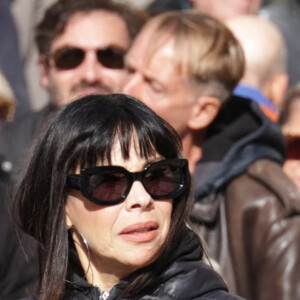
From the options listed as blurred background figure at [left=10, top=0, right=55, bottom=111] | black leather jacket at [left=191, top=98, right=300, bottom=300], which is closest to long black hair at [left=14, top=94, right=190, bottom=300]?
black leather jacket at [left=191, top=98, right=300, bottom=300]

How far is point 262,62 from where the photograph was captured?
16.1 feet

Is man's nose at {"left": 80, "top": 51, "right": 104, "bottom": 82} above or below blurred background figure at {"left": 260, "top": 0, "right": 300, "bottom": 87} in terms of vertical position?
above

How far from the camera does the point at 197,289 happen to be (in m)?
2.72

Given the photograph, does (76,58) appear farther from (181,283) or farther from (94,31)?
(181,283)

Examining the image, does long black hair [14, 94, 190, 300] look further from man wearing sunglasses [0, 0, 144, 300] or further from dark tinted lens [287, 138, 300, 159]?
dark tinted lens [287, 138, 300, 159]

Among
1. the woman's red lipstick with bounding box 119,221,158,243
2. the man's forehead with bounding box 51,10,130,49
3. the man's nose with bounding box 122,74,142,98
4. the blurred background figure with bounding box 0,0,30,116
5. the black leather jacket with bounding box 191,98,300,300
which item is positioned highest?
the woman's red lipstick with bounding box 119,221,158,243

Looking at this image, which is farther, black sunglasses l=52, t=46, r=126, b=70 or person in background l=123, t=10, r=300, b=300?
black sunglasses l=52, t=46, r=126, b=70

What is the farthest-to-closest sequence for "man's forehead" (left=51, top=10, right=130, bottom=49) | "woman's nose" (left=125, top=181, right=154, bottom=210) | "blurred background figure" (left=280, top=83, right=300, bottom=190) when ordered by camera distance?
"man's forehead" (left=51, top=10, right=130, bottom=49) → "blurred background figure" (left=280, top=83, right=300, bottom=190) → "woman's nose" (left=125, top=181, right=154, bottom=210)

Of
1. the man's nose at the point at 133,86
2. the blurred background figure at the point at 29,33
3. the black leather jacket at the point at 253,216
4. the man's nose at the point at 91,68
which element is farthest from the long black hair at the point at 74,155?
the blurred background figure at the point at 29,33

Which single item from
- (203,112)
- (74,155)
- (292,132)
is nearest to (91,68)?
(203,112)

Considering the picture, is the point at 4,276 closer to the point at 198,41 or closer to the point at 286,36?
the point at 198,41

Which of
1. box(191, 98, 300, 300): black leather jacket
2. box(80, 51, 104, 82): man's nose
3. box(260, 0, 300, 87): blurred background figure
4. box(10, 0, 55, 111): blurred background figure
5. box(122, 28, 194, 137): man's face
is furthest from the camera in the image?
box(10, 0, 55, 111): blurred background figure

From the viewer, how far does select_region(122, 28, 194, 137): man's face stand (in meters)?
4.37

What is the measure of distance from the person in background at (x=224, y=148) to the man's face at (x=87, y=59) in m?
0.30
